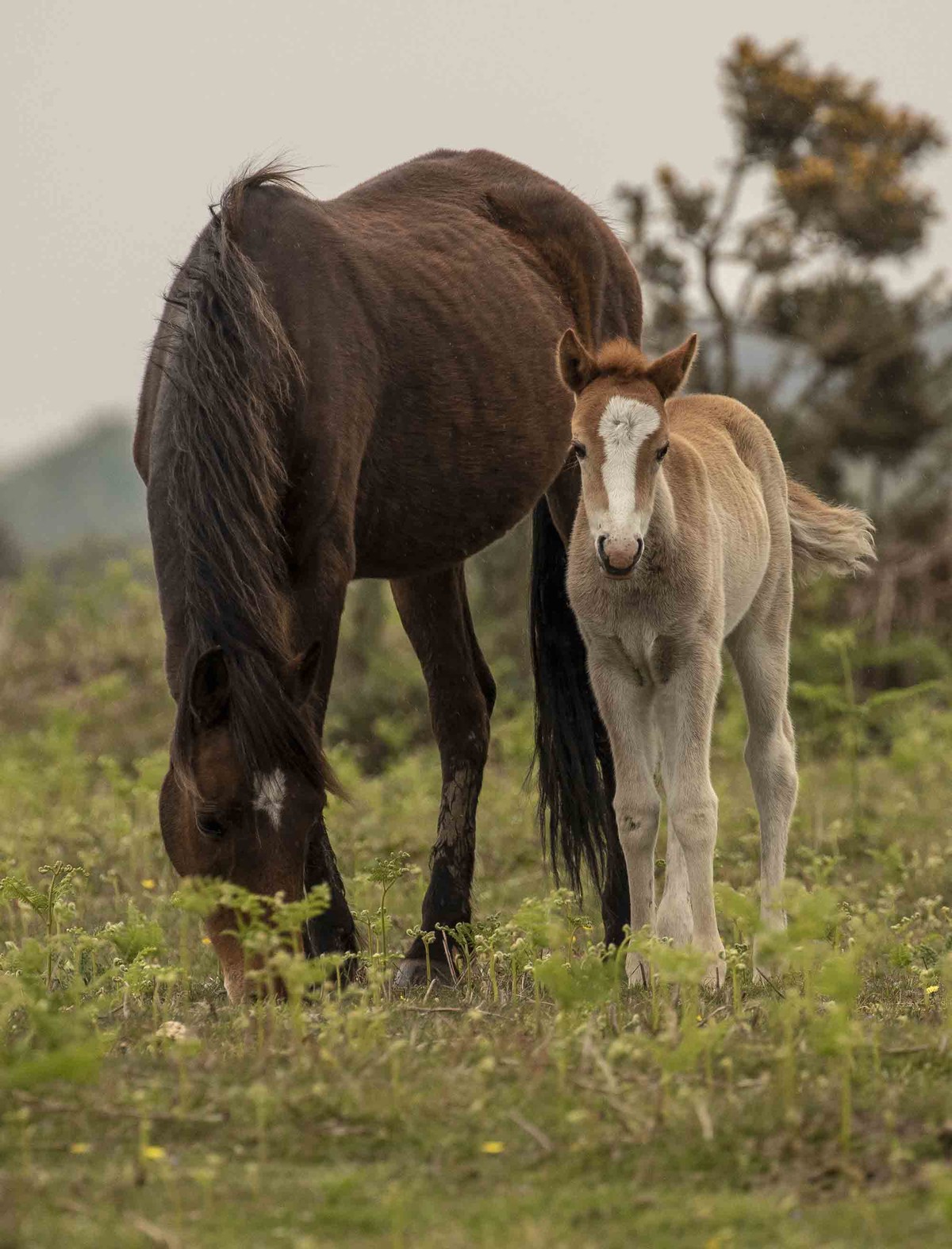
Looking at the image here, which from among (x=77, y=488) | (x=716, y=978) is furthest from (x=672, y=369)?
(x=77, y=488)

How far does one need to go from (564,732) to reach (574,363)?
1957mm

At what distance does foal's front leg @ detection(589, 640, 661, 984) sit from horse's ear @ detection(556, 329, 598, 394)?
79 cm

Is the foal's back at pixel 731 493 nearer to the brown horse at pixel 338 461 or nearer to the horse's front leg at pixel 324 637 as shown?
the brown horse at pixel 338 461

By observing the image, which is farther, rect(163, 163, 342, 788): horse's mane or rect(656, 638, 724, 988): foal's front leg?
rect(656, 638, 724, 988): foal's front leg

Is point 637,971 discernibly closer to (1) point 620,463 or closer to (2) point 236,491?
(1) point 620,463

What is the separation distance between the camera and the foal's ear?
462 cm

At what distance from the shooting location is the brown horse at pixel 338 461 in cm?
418

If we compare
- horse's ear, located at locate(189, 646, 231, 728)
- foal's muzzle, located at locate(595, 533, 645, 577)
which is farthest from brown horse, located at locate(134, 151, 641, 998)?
foal's muzzle, located at locate(595, 533, 645, 577)

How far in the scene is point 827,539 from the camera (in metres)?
6.05

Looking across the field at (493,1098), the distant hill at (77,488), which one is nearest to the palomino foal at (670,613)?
the field at (493,1098)

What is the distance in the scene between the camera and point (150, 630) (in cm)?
1299

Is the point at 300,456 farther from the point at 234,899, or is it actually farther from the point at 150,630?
the point at 150,630

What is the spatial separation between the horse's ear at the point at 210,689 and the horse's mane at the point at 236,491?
0.02 m

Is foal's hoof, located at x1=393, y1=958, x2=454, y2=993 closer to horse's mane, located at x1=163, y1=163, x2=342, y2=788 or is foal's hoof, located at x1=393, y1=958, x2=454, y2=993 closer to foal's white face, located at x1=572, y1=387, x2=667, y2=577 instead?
horse's mane, located at x1=163, y1=163, x2=342, y2=788
